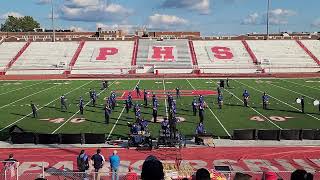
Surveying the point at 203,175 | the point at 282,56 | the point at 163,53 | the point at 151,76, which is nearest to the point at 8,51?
the point at 163,53

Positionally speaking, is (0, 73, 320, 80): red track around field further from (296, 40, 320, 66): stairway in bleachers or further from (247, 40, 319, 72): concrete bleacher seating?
(296, 40, 320, 66): stairway in bleachers

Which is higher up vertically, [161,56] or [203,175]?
[161,56]

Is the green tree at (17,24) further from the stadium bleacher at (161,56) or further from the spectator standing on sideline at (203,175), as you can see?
the spectator standing on sideline at (203,175)

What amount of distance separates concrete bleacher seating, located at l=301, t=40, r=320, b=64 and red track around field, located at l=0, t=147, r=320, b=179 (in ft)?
157

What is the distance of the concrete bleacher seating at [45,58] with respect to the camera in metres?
56.8

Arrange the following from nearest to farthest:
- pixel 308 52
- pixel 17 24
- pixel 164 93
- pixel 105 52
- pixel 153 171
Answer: pixel 153 171
pixel 164 93
pixel 308 52
pixel 105 52
pixel 17 24

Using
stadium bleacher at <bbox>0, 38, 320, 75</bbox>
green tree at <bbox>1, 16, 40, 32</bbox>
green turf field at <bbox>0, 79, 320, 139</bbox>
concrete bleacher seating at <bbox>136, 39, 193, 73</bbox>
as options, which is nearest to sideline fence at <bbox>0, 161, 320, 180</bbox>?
green turf field at <bbox>0, 79, 320, 139</bbox>

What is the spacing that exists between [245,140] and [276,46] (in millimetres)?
50788

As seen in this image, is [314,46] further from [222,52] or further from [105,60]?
[105,60]

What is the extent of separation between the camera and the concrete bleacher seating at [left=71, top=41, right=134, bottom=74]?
187 ft

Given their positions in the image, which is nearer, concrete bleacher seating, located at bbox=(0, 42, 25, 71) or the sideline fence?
the sideline fence

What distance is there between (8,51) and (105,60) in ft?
50.3

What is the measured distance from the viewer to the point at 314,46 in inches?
2618

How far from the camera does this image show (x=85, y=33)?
A: 101125 millimetres
